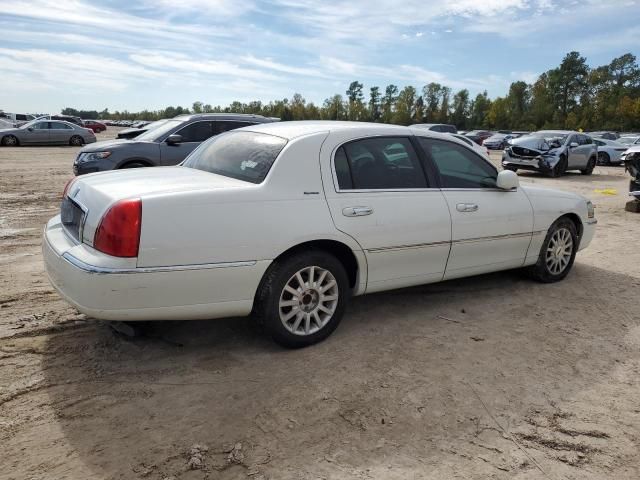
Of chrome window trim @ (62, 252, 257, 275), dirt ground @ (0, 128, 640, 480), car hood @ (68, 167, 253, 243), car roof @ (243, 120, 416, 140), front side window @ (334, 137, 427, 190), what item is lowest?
dirt ground @ (0, 128, 640, 480)

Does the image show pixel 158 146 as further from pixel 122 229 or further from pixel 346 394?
pixel 346 394

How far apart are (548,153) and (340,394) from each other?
16775mm

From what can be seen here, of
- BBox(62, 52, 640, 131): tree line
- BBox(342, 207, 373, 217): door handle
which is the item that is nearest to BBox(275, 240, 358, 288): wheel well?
BBox(342, 207, 373, 217): door handle

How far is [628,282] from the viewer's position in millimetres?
5742

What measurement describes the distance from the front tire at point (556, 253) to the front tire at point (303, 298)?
2521 mm

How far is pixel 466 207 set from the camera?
4562 millimetres

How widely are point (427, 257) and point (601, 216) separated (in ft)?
24.3

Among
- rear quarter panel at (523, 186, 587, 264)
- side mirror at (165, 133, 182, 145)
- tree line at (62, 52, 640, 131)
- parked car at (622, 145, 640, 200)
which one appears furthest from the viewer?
tree line at (62, 52, 640, 131)

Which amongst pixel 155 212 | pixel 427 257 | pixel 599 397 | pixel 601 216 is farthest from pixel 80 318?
pixel 601 216

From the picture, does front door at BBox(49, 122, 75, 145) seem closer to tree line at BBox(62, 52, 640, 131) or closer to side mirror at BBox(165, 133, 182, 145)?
side mirror at BBox(165, 133, 182, 145)

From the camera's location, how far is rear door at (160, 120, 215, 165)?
32.2 feet

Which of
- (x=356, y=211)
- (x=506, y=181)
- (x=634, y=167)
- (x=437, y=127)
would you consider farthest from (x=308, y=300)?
(x=437, y=127)

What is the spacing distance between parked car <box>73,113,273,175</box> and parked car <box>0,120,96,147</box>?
1864cm

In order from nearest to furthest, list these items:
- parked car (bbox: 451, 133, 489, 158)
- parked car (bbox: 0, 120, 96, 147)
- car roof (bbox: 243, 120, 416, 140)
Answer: car roof (bbox: 243, 120, 416, 140)
parked car (bbox: 451, 133, 489, 158)
parked car (bbox: 0, 120, 96, 147)
